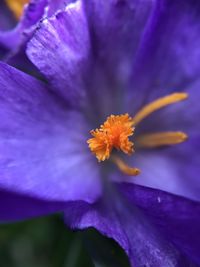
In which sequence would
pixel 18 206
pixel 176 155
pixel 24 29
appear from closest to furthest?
pixel 18 206 → pixel 24 29 → pixel 176 155

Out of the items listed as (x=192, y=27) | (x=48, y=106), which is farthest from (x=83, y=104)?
(x=192, y=27)

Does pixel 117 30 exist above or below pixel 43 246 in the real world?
above

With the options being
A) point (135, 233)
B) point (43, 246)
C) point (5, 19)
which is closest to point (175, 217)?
point (135, 233)

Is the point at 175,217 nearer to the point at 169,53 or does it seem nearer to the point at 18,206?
the point at 18,206

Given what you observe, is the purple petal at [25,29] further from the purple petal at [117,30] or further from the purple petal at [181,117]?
the purple petal at [181,117]

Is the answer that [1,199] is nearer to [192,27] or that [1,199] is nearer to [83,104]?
[83,104]

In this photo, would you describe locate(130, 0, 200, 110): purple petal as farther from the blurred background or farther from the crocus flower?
the blurred background
